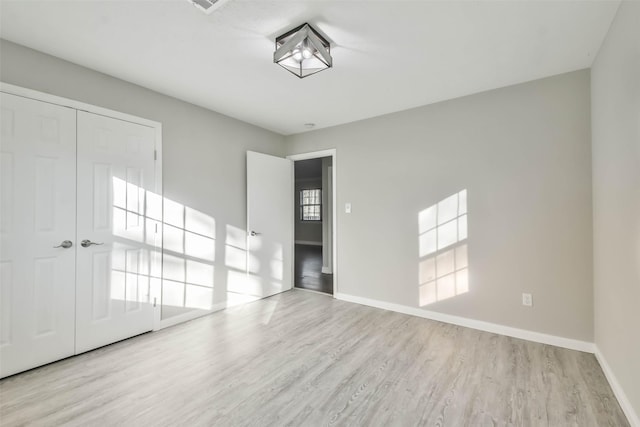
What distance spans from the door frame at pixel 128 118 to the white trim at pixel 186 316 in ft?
0.11

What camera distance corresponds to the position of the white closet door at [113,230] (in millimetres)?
2432

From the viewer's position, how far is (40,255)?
220 centimetres

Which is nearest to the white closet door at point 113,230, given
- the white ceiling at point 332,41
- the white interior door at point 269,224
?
the white ceiling at point 332,41

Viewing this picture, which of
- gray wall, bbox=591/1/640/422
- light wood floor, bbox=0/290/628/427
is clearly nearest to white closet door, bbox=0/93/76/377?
light wood floor, bbox=0/290/628/427

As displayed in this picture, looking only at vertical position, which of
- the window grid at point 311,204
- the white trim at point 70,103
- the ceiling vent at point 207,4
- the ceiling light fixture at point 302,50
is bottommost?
the window grid at point 311,204

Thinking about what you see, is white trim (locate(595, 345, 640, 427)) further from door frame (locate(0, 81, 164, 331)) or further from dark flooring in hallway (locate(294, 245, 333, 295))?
door frame (locate(0, 81, 164, 331))

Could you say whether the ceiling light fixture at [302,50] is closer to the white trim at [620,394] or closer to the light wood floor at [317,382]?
the light wood floor at [317,382]

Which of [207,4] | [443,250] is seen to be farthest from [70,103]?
[443,250]

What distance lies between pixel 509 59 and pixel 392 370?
2733 millimetres

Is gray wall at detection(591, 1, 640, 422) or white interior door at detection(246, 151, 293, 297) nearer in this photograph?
gray wall at detection(591, 1, 640, 422)

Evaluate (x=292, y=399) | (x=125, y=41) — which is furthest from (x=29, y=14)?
(x=292, y=399)

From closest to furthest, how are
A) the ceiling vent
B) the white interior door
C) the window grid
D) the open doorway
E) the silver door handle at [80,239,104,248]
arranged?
the ceiling vent < the silver door handle at [80,239,104,248] < the white interior door < the open doorway < the window grid

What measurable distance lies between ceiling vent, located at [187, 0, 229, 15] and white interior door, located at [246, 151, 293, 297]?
2182 millimetres

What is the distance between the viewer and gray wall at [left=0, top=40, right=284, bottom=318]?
88.2 inches
